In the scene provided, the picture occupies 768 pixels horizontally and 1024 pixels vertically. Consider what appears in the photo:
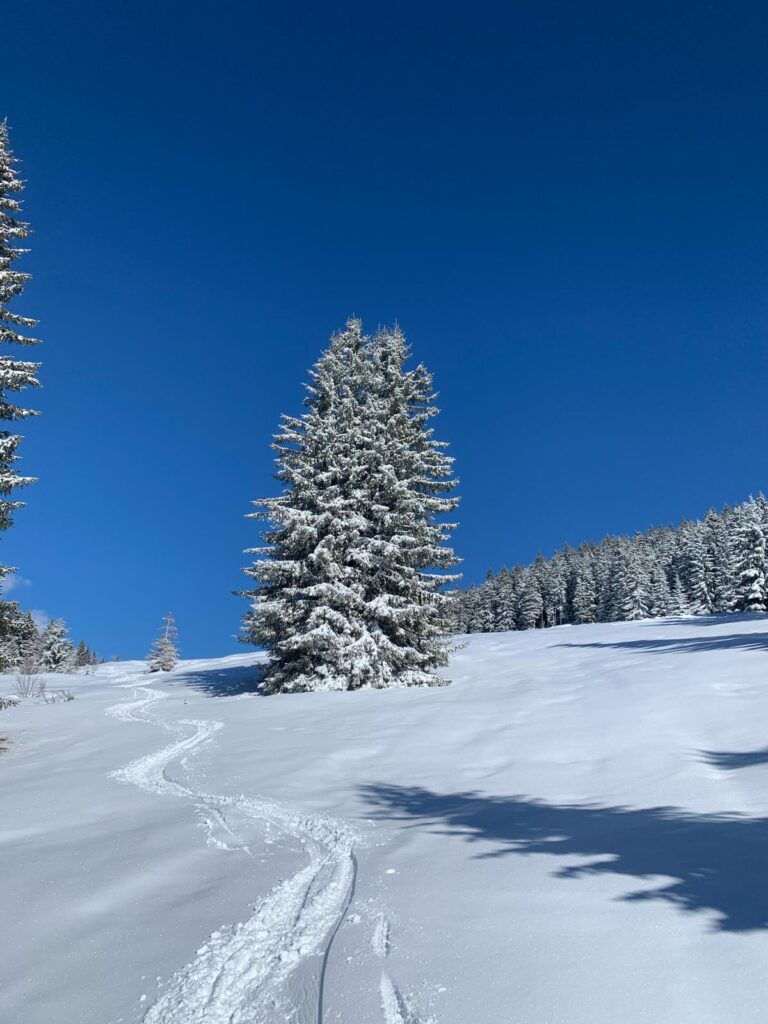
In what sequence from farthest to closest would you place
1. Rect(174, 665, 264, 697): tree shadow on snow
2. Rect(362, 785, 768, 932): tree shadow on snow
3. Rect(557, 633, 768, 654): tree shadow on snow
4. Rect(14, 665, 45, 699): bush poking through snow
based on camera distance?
1. Rect(14, 665, 45, 699): bush poking through snow
2. Rect(174, 665, 264, 697): tree shadow on snow
3. Rect(557, 633, 768, 654): tree shadow on snow
4. Rect(362, 785, 768, 932): tree shadow on snow

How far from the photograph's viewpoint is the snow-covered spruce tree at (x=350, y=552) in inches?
660

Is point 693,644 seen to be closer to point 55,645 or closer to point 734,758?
point 734,758

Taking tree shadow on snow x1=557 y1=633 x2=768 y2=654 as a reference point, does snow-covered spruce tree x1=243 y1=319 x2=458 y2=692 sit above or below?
above

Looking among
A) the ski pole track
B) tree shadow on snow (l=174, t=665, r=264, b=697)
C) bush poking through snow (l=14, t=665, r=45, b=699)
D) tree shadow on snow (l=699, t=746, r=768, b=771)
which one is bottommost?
tree shadow on snow (l=699, t=746, r=768, b=771)

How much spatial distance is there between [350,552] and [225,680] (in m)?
9.32

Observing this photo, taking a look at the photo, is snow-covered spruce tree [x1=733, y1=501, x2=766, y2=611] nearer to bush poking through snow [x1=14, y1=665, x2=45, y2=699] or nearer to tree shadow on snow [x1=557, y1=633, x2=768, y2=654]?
tree shadow on snow [x1=557, y1=633, x2=768, y2=654]

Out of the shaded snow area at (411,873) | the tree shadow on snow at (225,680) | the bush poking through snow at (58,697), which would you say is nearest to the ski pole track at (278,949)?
the shaded snow area at (411,873)

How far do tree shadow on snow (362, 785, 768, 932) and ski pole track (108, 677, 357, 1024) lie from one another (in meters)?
0.97

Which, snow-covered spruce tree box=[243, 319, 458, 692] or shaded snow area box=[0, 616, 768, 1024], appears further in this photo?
snow-covered spruce tree box=[243, 319, 458, 692]

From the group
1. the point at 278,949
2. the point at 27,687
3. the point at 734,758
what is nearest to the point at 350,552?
the point at 734,758

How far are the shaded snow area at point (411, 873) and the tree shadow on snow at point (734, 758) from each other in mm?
34

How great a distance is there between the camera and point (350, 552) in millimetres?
17422

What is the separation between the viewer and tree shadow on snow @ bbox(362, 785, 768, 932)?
11.1 feet

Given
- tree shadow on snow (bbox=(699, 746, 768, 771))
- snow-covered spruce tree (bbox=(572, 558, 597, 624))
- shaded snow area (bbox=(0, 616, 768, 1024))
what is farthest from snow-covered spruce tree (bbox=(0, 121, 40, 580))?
snow-covered spruce tree (bbox=(572, 558, 597, 624))
